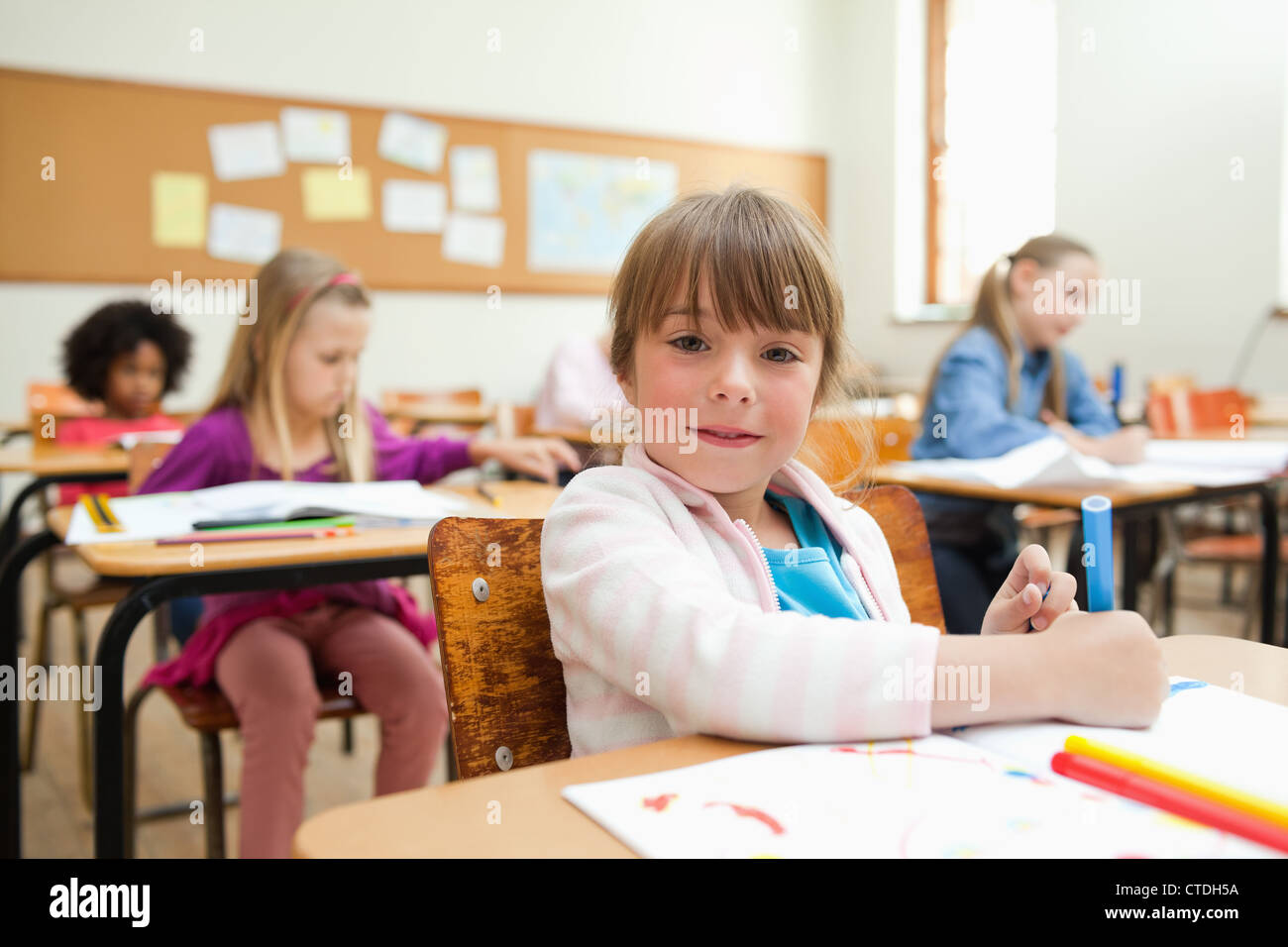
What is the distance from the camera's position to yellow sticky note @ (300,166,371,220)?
5277mm

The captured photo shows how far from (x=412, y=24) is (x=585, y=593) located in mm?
5448

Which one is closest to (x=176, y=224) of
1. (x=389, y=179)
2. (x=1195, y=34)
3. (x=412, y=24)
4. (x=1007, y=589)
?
(x=389, y=179)

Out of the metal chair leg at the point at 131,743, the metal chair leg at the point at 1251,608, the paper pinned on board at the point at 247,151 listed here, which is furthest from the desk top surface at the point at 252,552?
the paper pinned on board at the point at 247,151

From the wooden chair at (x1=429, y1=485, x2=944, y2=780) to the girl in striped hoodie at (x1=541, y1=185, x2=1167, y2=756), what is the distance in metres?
0.04

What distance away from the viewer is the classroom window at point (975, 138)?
5633 millimetres

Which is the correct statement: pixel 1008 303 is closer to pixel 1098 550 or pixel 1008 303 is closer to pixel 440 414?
pixel 1098 550

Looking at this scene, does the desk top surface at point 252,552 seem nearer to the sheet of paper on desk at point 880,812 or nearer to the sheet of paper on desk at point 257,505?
the sheet of paper on desk at point 257,505

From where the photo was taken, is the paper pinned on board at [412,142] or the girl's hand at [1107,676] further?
the paper pinned on board at [412,142]

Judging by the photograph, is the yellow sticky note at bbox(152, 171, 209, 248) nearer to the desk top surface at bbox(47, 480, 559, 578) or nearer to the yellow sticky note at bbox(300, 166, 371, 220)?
the yellow sticky note at bbox(300, 166, 371, 220)

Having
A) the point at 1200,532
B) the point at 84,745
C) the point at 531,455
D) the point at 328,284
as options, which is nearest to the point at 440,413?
the point at 84,745

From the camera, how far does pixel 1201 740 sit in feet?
1.98

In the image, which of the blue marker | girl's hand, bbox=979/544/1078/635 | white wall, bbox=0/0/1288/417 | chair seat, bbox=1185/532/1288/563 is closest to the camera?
the blue marker

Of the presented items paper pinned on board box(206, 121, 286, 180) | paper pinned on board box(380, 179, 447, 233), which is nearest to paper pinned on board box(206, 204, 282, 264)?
paper pinned on board box(206, 121, 286, 180)

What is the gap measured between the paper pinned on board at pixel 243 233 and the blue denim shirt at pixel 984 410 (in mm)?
3824
